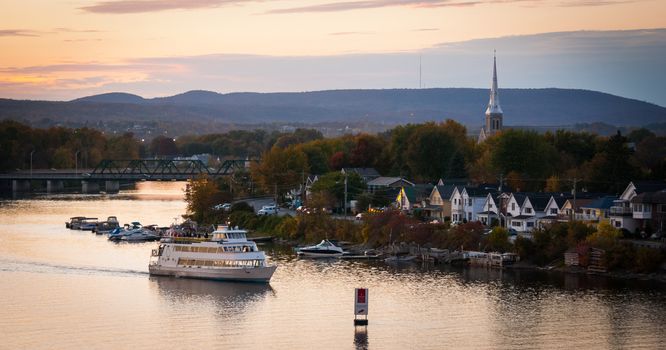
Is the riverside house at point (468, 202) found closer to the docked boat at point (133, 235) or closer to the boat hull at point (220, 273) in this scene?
the docked boat at point (133, 235)

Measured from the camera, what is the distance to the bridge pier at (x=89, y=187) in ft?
414

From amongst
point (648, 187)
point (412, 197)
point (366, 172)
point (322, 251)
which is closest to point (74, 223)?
point (412, 197)

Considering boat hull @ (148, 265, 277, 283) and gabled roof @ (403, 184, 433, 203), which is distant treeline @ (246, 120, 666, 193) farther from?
boat hull @ (148, 265, 277, 283)

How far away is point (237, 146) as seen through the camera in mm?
188250

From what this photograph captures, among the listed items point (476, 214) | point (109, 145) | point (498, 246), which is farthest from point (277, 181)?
point (109, 145)

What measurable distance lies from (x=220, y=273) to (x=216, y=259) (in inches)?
25.5

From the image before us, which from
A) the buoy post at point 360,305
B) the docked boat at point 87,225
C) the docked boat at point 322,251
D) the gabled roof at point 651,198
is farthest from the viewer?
the docked boat at point 87,225

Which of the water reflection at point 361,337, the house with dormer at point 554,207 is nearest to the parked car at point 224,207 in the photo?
the house with dormer at point 554,207

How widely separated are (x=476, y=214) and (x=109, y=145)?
101 meters

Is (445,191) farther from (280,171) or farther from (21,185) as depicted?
Answer: (21,185)

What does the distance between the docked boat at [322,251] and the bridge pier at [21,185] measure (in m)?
69.9

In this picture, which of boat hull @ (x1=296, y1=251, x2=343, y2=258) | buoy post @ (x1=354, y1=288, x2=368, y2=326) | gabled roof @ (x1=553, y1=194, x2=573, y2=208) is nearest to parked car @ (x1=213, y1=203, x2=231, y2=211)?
boat hull @ (x1=296, y1=251, x2=343, y2=258)

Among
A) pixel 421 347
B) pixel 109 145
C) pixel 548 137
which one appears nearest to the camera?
pixel 421 347

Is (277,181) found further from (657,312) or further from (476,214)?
(657,312)
